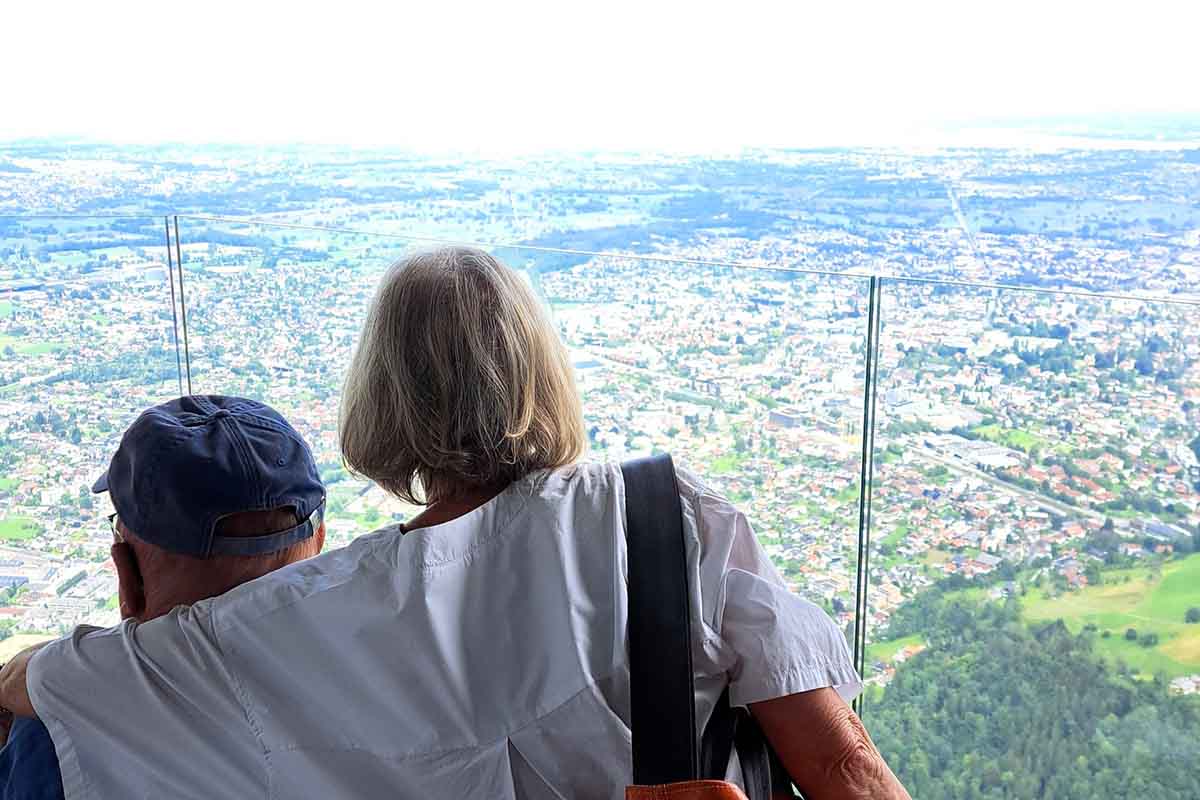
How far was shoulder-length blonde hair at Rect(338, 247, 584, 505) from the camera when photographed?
1254 millimetres

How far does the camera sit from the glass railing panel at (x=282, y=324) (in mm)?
3264

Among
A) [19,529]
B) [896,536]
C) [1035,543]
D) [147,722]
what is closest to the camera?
[147,722]

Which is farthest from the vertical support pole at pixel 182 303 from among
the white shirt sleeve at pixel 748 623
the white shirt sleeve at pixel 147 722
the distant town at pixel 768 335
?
the white shirt sleeve at pixel 748 623

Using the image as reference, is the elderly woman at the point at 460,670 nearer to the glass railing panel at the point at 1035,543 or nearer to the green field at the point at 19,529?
the glass railing panel at the point at 1035,543

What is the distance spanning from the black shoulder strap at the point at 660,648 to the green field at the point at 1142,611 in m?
1.37

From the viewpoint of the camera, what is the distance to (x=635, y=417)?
2.96m

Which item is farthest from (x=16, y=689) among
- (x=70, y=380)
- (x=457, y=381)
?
(x=70, y=380)

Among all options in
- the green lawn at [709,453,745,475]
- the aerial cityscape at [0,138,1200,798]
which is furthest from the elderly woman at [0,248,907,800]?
the green lawn at [709,453,745,475]

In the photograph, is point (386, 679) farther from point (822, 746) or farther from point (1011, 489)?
point (1011, 489)

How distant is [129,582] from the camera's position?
1245mm

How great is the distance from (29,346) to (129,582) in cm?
243

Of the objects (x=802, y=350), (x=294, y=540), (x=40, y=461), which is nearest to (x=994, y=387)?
(x=802, y=350)

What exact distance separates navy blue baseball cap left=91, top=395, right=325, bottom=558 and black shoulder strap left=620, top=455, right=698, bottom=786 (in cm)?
40

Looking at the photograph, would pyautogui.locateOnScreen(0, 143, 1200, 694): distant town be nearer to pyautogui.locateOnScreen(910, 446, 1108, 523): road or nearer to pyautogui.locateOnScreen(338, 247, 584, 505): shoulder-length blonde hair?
pyautogui.locateOnScreen(910, 446, 1108, 523): road
